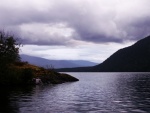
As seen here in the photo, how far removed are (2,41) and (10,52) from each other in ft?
16.4

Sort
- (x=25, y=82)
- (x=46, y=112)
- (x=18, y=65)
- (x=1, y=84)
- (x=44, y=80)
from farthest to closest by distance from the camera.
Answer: (x=18, y=65), (x=44, y=80), (x=25, y=82), (x=1, y=84), (x=46, y=112)

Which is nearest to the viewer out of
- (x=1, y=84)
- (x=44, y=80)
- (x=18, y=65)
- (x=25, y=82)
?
(x=1, y=84)

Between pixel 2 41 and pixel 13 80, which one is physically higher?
pixel 2 41

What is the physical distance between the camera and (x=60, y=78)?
142625 mm

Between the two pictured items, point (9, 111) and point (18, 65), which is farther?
point (18, 65)

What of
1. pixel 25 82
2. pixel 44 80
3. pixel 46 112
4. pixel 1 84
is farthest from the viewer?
pixel 44 80

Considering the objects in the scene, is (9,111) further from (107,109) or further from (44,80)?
(44,80)

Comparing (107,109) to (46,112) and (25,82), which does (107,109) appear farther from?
(25,82)

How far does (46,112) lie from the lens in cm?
4384

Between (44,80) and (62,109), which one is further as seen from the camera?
(44,80)

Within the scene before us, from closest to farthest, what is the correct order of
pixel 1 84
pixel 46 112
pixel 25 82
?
pixel 46 112
pixel 1 84
pixel 25 82

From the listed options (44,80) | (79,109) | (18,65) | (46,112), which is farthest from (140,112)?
(18,65)

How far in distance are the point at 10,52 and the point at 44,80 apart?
22070 millimetres

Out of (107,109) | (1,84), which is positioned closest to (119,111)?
(107,109)
